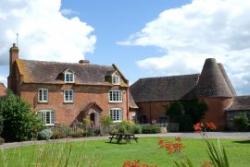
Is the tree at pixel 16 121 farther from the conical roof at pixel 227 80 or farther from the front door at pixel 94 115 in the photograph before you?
the conical roof at pixel 227 80

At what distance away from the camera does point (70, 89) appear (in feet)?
190

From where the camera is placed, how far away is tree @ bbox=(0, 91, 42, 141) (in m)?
45.0

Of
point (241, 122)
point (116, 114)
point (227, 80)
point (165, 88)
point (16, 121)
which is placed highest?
point (227, 80)

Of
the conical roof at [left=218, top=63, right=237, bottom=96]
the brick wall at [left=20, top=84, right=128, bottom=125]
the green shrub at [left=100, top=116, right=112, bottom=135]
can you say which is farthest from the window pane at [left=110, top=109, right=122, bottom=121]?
the conical roof at [left=218, top=63, right=237, bottom=96]

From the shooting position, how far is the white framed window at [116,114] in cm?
6209

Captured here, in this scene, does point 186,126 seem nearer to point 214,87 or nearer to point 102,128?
point 214,87

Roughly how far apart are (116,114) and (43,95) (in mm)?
11740

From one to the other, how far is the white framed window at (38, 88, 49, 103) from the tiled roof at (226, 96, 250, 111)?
84.6 feet

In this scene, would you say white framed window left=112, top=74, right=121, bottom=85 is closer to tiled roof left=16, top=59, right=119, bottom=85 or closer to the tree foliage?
tiled roof left=16, top=59, right=119, bottom=85

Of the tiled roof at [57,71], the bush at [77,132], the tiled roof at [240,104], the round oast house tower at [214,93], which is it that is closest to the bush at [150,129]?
the tiled roof at [57,71]

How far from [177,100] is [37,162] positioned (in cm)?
6452

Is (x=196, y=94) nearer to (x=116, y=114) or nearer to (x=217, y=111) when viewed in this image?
(x=217, y=111)

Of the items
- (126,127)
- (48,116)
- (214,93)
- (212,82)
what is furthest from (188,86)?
(48,116)

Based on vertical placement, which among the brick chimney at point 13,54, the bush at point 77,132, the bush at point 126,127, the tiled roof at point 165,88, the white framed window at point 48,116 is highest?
the brick chimney at point 13,54
